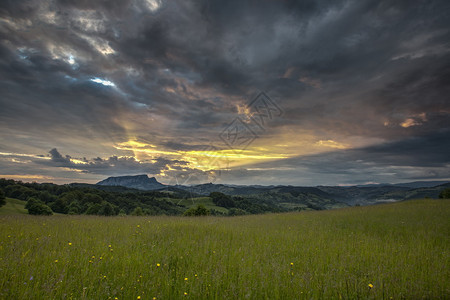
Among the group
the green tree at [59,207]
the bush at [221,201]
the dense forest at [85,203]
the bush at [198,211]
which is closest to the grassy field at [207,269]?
the bush at [198,211]

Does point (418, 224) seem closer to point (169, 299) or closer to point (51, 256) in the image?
point (169, 299)

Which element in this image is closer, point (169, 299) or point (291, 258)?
point (169, 299)

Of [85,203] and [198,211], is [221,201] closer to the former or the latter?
[85,203]

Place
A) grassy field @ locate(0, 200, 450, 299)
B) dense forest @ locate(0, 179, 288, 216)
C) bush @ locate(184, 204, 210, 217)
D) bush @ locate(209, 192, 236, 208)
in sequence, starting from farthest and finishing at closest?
bush @ locate(209, 192, 236, 208)
dense forest @ locate(0, 179, 288, 216)
bush @ locate(184, 204, 210, 217)
grassy field @ locate(0, 200, 450, 299)

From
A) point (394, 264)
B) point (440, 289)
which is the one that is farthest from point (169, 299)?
point (394, 264)

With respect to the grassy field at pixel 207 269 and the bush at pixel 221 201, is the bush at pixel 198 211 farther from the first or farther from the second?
the bush at pixel 221 201

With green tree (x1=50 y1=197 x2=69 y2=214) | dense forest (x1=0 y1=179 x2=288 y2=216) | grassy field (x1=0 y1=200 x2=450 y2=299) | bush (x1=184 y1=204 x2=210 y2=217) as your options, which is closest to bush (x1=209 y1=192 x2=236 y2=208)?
dense forest (x1=0 y1=179 x2=288 y2=216)

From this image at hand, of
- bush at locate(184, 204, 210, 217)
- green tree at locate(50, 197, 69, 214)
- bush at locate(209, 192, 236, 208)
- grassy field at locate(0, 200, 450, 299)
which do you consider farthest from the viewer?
bush at locate(209, 192, 236, 208)

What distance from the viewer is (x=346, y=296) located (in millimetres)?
4156

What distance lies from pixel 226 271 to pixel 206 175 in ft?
36.3

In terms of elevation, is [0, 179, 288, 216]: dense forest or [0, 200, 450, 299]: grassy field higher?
[0, 200, 450, 299]: grassy field

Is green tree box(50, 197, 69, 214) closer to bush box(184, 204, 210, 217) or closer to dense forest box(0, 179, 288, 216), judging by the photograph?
dense forest box(0, 179, 288, 216)

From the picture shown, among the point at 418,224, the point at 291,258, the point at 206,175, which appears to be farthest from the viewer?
the point at 206,175

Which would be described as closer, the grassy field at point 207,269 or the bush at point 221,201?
the grassy field at point 207,269
